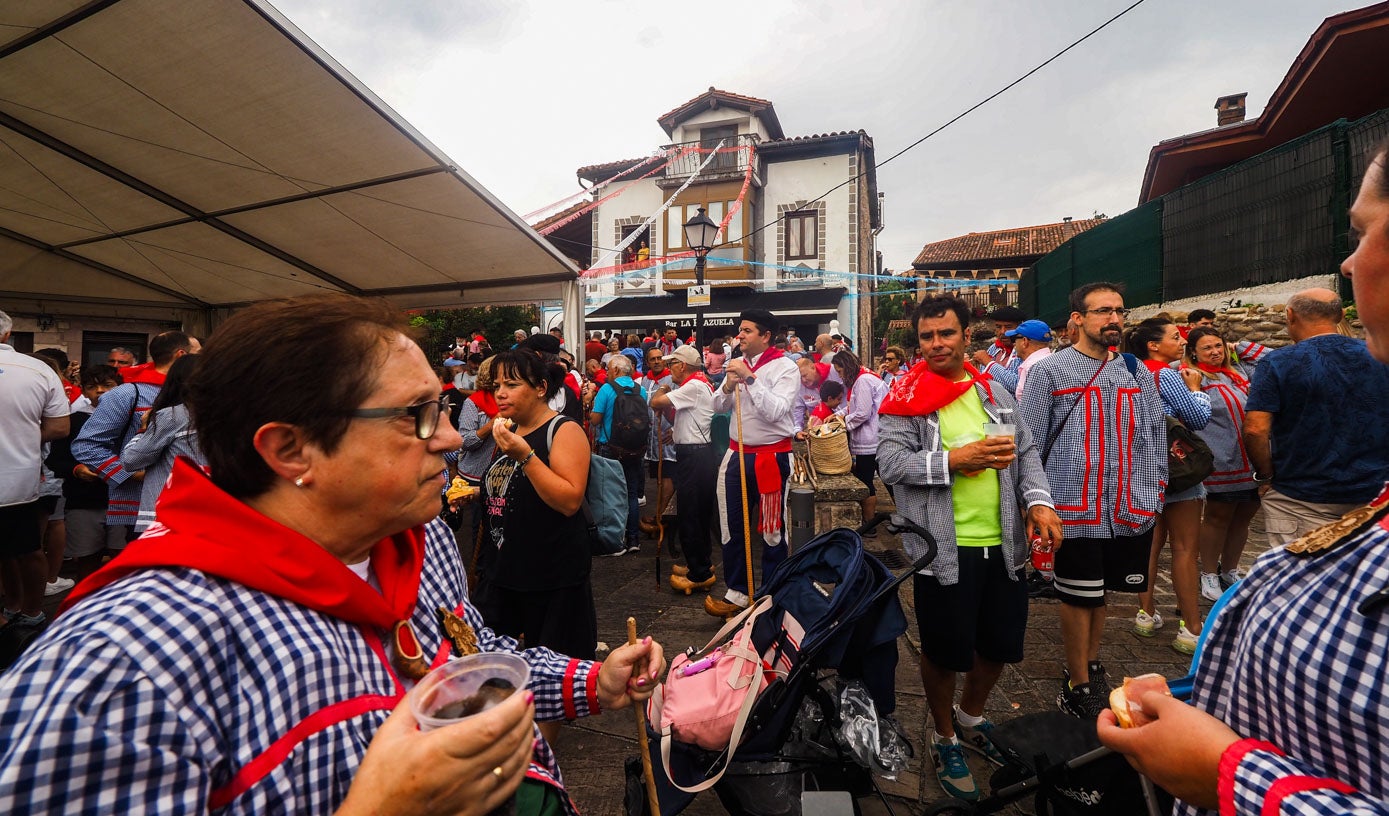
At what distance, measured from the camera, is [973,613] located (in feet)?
9.27

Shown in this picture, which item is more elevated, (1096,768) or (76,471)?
(76,471)

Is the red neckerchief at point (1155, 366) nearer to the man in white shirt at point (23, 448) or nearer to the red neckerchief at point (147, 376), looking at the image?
the red neckerchief at point (147, 376)

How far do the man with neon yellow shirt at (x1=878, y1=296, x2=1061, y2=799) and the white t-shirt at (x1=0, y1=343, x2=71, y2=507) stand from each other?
5.13 meters

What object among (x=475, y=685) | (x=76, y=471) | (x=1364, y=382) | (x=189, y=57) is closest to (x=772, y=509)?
(x=1364, y=382)

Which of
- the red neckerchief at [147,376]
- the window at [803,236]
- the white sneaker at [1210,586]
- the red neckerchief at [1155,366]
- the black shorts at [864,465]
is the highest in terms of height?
the window at [803,236]

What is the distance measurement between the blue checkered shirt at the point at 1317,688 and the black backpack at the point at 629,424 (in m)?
5.66

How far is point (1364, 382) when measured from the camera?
325 cm

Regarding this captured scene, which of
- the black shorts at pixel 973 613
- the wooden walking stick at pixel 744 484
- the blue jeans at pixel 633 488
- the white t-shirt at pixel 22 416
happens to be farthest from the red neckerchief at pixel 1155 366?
the white t-shirt at pixel 22 416

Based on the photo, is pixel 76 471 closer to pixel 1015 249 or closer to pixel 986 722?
pixel 986 722

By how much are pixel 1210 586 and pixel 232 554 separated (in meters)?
6.09

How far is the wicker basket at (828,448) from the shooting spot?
5359 mm

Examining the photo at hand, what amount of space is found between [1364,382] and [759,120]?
2262 cm

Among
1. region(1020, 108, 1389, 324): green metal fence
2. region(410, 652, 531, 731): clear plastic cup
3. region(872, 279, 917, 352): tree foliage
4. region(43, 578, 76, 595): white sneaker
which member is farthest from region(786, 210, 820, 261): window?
region(410, 652, 531, 731): clear plastic cup

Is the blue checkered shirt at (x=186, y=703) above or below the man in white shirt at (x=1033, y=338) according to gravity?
below
